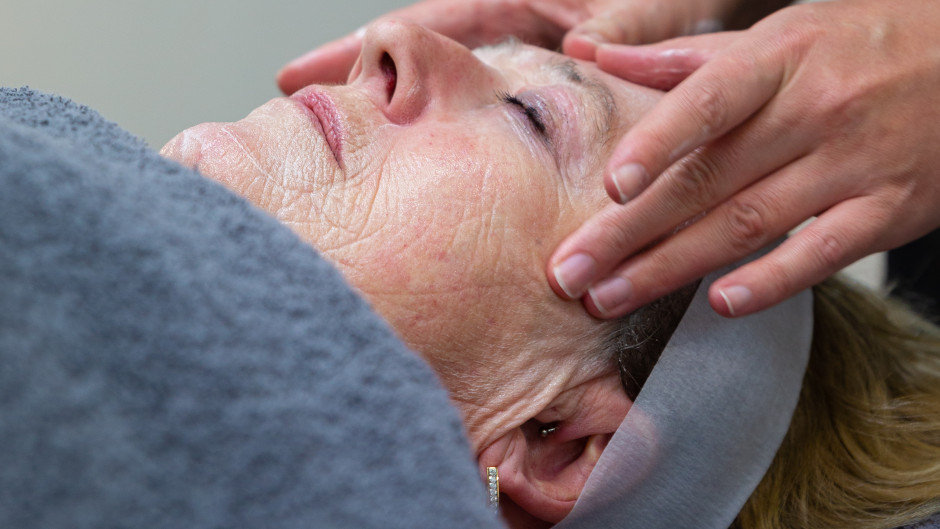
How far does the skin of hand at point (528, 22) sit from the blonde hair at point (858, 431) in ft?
1.88

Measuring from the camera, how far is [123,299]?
18.3 inches

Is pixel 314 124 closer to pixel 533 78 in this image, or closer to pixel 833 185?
pixel 533 78

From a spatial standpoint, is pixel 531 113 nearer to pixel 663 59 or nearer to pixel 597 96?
pixel 597 96

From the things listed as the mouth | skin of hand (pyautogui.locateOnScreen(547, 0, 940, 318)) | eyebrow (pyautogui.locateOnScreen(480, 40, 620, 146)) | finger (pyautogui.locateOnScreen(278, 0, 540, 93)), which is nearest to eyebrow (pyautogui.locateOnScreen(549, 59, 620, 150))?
eyebrow (pyautogui.locateOnScreen(480, 40, 620, 146))

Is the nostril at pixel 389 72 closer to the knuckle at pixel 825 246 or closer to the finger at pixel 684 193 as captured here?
the finger at pixel 684 193

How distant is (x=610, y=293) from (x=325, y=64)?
0.89 metres

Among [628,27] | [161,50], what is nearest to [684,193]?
[628,27]

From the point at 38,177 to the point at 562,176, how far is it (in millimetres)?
556

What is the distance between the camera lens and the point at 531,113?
886 mm

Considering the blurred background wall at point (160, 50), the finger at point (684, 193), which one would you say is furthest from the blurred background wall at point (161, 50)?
the finger at point (684, 193)

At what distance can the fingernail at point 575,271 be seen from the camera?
801mm

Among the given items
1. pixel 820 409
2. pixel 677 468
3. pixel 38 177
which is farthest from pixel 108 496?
pixel 820 409

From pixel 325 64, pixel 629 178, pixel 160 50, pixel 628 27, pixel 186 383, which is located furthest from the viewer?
pixel 160 50

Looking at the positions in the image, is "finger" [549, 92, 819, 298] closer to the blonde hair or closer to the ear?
the ear
